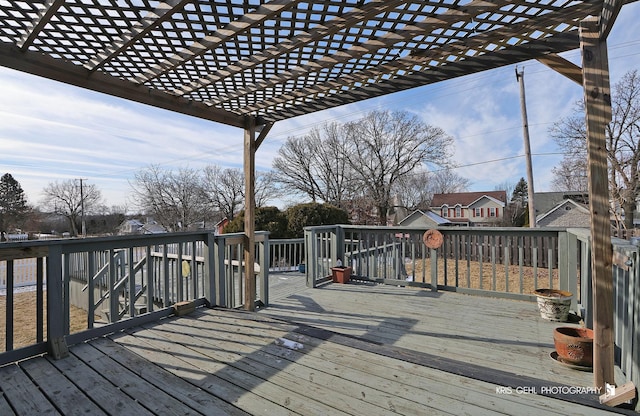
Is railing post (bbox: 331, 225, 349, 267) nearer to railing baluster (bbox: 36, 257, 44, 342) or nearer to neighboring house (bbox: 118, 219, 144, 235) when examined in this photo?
railing baluster (bbox: 36, 257, 44, 342)

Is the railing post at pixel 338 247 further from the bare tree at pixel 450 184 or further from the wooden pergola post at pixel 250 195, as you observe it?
the bare tree at pixel 450 184

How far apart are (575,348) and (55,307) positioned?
3736 mm

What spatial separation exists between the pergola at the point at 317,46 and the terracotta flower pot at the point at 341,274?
9.61 ft

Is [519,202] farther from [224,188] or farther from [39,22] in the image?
[39,22]

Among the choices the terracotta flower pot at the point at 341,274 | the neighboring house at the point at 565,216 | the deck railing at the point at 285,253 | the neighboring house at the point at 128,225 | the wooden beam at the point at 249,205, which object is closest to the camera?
the wooden beam at the point at 249,205

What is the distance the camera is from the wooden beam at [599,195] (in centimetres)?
171

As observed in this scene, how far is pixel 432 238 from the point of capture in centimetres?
446

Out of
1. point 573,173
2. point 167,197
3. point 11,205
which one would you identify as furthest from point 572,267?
point 11,205

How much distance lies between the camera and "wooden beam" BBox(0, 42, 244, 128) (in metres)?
2.15

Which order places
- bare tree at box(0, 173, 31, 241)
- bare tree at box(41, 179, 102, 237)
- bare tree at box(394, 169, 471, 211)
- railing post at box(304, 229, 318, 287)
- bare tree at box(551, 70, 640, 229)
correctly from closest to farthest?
railing post at box(304, 229, 318, 287)
bare tree at box(551, 70, 640, 229)
bare tree at box(394, 169, 471, 211)
bare tree at box(0, 173, 31, 241)
bare tree at box(41, 179, 102, 237)

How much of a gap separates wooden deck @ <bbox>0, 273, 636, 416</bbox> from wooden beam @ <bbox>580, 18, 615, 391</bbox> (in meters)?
0.25

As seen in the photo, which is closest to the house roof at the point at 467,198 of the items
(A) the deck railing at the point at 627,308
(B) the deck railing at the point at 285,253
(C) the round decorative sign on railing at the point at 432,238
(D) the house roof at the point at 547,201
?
(D) the house roof at the point at 547,201

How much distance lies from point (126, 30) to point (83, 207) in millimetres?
33979

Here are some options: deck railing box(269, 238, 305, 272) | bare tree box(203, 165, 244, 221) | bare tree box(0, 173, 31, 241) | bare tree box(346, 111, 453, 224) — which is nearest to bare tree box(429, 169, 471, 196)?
bare tree box(346, 111, 453, 224)
